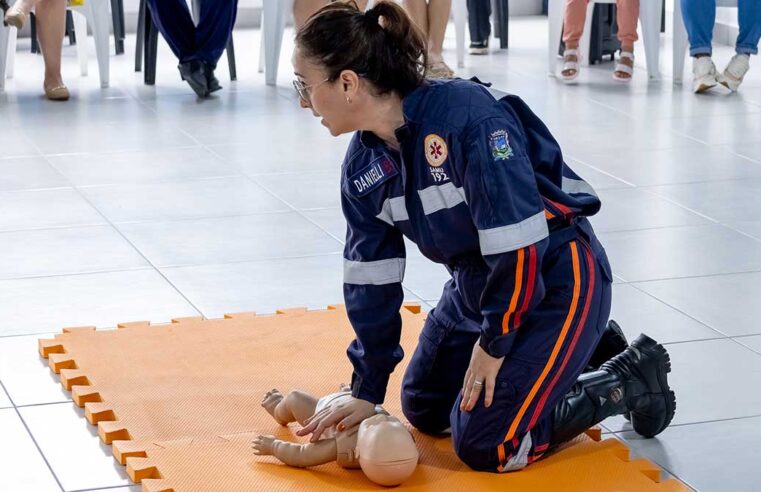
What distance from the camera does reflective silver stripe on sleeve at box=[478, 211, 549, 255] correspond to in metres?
2.14

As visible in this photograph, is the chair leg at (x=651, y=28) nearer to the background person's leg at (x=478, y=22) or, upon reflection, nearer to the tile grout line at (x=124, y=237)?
the background person's leg at (x=478, y=22)

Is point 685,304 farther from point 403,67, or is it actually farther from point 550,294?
point 403,67

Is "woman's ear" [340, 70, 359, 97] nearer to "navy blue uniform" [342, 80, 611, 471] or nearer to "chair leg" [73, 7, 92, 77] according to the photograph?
"navy blue uniform" [342, 80, 611, 471]

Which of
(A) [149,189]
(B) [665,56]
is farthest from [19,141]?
(B) [665,56]

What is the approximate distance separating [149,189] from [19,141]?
0.99 m

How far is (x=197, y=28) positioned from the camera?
6250 millimetres

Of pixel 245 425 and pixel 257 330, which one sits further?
pixel 257 330

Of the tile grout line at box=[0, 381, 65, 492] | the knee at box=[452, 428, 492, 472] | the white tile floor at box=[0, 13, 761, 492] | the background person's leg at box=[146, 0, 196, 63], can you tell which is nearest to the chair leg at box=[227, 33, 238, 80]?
the white tile floor at box=[0, 13, 761, 492]

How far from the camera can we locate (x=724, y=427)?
2.56 metres

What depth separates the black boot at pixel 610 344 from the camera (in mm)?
2670

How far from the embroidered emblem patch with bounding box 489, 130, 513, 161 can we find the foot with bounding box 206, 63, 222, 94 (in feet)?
13.9

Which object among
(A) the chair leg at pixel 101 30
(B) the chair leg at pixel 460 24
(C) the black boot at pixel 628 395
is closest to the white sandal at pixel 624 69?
(B) the chair leg at pixel 460 24

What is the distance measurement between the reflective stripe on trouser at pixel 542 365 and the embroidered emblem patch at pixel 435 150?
28 centimetres

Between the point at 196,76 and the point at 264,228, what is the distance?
232 centimetres
